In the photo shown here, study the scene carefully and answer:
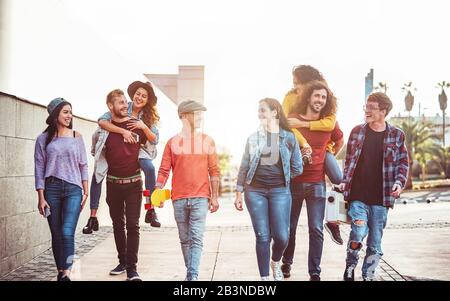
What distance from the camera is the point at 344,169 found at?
220 inches

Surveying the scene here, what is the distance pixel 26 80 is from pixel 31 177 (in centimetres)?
96

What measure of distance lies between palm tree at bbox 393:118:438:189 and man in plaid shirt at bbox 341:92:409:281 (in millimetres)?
→ 5001

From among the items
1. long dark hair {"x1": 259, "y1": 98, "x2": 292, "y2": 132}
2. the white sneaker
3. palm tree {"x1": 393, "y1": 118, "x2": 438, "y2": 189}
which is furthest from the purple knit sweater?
palm tree {"x1": 393, "y1": 118, "x2": 438, "y2": 189}

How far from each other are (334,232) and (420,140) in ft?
37.2

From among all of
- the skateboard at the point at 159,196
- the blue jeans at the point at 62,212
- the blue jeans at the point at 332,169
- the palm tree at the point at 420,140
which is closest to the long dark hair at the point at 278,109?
the blue jeans at the point at 332,169

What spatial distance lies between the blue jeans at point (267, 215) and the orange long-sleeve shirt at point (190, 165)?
357 mm

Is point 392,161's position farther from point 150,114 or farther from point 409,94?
point 150,114

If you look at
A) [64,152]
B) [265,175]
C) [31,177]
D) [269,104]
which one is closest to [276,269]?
[265,175]

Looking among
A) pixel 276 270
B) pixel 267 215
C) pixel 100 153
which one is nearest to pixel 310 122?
pixel 267 215

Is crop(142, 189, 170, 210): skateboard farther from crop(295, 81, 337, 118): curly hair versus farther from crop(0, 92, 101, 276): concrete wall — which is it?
crop(295, 81, 337, 118): curly hair

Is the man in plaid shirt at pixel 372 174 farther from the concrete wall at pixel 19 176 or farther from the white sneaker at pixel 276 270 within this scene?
the concrete wall at pixel 19 176

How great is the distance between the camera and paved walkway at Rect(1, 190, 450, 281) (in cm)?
588

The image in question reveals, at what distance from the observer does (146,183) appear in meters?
5.67

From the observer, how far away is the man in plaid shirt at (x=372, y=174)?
17.7ft
